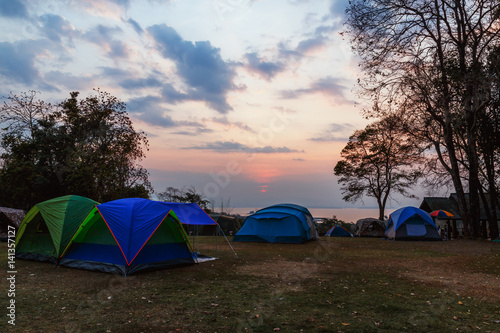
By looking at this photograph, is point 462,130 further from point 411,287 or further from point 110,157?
point 110,157

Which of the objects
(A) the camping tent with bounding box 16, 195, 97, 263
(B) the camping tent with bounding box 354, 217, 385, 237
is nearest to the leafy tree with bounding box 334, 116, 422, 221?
(B) the camping tent with bounding box 354, 217, 385, 237

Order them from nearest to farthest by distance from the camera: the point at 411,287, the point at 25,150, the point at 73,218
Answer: the point at 411,287 < the point at 73,218 < the point at 25,150

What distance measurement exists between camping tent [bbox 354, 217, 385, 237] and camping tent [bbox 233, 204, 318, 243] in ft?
23.7

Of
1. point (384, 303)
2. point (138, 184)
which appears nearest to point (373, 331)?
point (384, 303)

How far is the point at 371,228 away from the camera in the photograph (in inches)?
958

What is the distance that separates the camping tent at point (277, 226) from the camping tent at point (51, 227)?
32.2 ft

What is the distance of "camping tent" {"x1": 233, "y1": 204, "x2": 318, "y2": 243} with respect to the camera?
17.9 meters

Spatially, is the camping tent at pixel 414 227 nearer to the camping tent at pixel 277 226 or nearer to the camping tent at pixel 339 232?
the camping tent at pixel 339 232

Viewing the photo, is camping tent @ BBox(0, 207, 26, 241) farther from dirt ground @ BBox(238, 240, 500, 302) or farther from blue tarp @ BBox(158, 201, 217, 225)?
dirt ground @ BBox(238, 240, 500, 302)

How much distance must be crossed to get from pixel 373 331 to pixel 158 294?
4203mm

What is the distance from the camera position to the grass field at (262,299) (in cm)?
501

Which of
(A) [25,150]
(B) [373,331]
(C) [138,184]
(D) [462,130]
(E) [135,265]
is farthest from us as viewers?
(C) [138,184]

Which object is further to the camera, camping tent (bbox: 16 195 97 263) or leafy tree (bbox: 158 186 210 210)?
leafy tree (bbox: 158 186 210 210)

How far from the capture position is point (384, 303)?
6176mm
